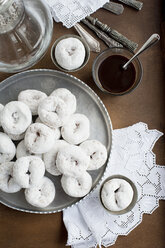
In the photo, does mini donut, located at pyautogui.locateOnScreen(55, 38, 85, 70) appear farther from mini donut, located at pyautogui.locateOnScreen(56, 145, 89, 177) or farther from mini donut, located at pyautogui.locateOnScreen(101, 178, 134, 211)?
mini donut, located at pyautogui.locateOnScreen(101, 178, 134, 211)

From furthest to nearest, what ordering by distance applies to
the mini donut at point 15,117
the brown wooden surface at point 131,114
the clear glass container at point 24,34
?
the brown wooden surface at point 131,114 < the mini donut at point 15,117 < the clear glass container at point 24,34

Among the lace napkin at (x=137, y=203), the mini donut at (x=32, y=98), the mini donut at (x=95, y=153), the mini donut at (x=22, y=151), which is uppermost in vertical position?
the mini donut at (x=32, y=98)

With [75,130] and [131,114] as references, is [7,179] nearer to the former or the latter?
[75,130]

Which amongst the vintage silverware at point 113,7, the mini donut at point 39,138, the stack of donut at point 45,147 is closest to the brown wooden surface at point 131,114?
the vintage silverware at point 113,7

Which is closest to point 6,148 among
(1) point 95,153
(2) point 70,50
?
(1) point 95,153

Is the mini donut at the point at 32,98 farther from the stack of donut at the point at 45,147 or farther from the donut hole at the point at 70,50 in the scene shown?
the donut hole at the point at 70,50

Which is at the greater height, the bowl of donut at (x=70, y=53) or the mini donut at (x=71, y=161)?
the bowl of donut at (x=70, y=53)
